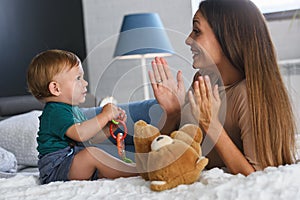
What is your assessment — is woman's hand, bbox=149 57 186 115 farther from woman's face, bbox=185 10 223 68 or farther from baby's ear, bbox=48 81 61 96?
baby's ear, bbox=48 81 61 96

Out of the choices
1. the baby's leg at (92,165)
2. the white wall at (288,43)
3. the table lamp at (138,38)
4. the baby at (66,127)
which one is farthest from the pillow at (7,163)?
the white wall at (288,43)

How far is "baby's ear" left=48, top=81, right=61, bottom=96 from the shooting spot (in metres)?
1.34

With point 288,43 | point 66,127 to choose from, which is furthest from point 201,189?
point 288,43

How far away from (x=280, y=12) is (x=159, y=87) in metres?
1.99

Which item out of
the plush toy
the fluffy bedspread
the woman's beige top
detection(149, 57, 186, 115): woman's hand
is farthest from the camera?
detection(149, 57, 186, 115): woman's hand

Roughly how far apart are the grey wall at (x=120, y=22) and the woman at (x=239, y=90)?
1741mm

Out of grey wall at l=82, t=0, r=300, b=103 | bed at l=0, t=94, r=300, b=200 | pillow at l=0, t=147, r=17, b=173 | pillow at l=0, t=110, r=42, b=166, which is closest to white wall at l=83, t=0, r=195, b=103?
grey wall at l=82, t=0, r=300, b=103

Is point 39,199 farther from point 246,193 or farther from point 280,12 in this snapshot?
point 280,12

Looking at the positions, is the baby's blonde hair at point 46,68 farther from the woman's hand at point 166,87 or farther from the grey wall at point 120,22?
the grey wall at point 120,22

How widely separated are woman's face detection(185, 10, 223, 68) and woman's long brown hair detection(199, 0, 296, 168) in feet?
0.04

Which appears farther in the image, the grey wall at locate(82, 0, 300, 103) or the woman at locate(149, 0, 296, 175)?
the grey wall at locate(82, 0, 300, 103)

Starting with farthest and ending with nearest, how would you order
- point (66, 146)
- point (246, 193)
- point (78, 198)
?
point (66, 146)
point (78, 198)
point (246, 193)

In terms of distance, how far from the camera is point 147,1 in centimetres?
340

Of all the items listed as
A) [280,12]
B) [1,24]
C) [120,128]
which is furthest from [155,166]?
[1,24]
